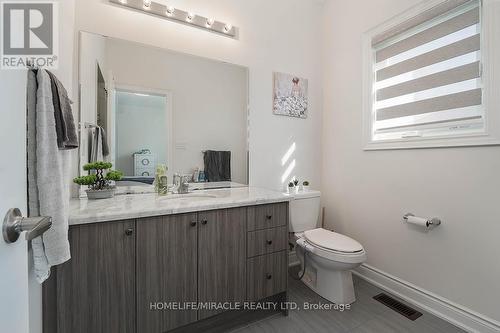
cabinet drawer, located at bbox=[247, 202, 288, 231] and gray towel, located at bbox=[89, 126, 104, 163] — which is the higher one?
gray towel, located at bbox=[89, 126, 104, 163]

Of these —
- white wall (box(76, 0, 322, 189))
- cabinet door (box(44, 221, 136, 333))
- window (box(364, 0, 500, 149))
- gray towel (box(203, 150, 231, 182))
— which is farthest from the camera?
gray towel (box(203, 150, 231, 182))

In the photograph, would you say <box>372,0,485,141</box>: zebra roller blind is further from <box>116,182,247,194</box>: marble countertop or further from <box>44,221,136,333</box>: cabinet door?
<box>44,221,136,333</box>: cabinet door

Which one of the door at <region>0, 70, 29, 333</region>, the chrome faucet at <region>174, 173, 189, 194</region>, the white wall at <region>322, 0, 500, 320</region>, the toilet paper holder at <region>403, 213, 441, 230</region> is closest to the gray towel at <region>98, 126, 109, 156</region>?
the chrome faucet at <region>174, 173, 189, 194</region>

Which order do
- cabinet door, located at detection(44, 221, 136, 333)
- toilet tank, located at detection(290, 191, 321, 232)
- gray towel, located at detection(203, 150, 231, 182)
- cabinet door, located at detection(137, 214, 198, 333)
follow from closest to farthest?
cabinet door, located at detection(44, 221, 136, 333) < cabinet door, located at detection(137, 214, 198, 333) < gray towel, located at detection(203, 150, 231, 182) < toilet tank, located at detection(290, 191, 321, 232)

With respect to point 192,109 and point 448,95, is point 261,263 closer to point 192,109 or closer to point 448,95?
point 192,109

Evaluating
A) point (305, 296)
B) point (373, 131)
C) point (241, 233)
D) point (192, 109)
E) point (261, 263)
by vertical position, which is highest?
point (192, 109)

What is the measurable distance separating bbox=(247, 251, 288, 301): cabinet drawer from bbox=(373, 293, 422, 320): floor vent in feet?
2.84

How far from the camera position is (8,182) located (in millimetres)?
510

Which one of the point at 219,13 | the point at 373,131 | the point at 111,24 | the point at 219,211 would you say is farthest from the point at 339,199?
the point at 111,24

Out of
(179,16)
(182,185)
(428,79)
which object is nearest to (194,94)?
(179,16)

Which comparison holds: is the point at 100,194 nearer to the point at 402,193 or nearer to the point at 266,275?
the point at 266,275

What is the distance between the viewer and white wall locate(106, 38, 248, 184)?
174cm

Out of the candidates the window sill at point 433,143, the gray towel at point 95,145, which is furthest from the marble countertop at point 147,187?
the window sill at point 433,143

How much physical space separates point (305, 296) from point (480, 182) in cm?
151
